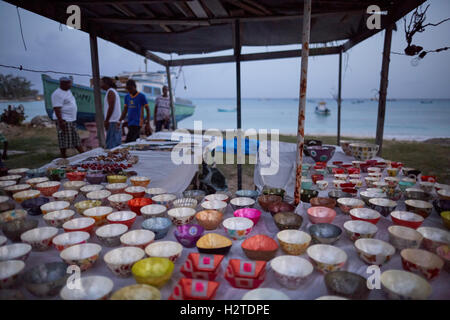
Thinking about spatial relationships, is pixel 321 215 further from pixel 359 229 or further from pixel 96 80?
pixel 96 80

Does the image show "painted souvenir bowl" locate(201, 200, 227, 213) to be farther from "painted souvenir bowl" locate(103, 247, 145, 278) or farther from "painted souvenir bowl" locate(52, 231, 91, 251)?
"painted souvenir bowl" locate(52, 231, 91, 251)

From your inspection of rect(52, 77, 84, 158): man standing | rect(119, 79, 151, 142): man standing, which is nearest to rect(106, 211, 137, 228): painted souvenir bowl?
rect(119, 79, 151, 142): man standing

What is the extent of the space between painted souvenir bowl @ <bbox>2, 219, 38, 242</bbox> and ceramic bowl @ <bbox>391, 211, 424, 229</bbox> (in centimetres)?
184

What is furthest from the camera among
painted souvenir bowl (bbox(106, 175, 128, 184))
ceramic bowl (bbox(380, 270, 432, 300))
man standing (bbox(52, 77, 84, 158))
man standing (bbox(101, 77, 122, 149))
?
man standing (bbox(52, 77, 84, 158))

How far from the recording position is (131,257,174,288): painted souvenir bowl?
896 mm

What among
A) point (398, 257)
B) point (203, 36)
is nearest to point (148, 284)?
point (398, 257)

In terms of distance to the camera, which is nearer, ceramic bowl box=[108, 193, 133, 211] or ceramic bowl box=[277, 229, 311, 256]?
ceramic bowl box=[277, 229, 311, 256]

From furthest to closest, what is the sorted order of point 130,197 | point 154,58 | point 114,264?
point 154,58, point 130,197, point 114,264

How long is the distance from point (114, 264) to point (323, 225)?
3.19ft

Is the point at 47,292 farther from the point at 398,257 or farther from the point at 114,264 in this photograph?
the point at 398,257

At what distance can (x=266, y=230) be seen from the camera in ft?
4.44

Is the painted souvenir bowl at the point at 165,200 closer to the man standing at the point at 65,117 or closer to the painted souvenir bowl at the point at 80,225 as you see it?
the painted souvenir bowl at the point at 80,225

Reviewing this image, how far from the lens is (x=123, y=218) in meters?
1.41

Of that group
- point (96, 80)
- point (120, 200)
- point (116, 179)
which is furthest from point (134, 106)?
point (120, 200)
